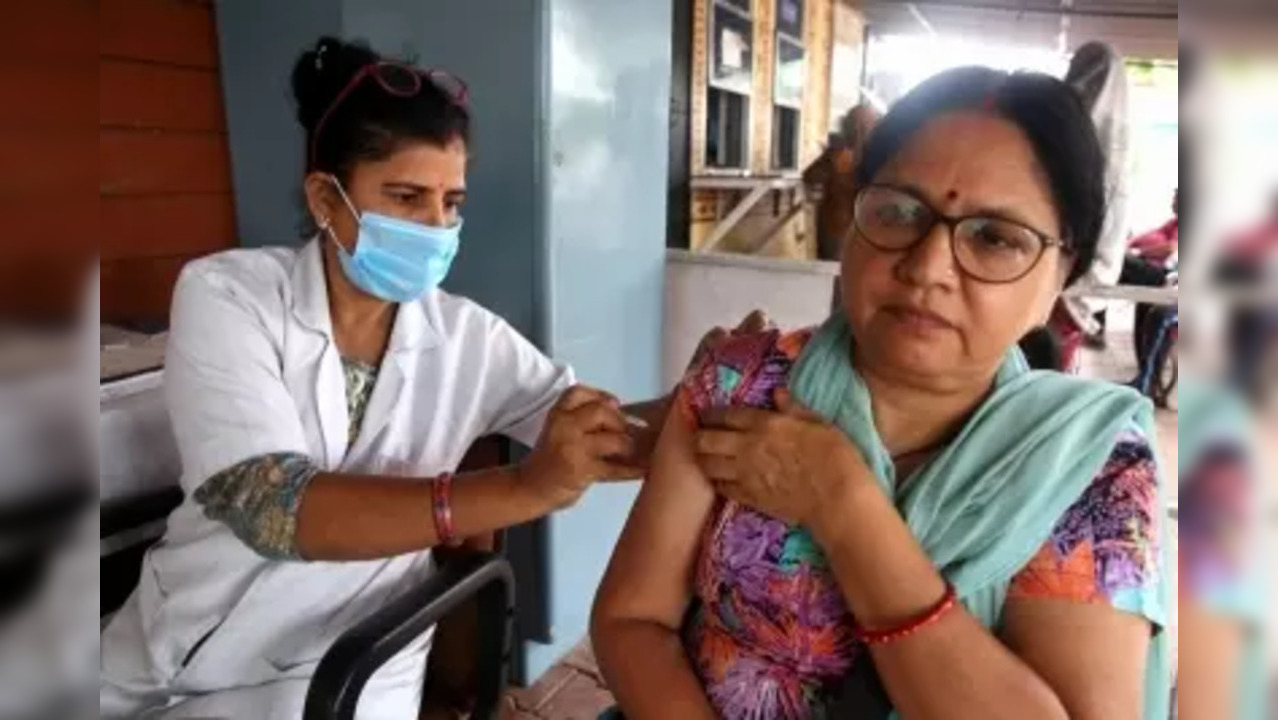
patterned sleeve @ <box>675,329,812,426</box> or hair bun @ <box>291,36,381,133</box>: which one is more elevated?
hair bun @ <box>291,36,381,133</box>

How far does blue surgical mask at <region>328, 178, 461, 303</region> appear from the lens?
4.64 feet

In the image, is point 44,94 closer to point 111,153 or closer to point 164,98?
point 111,153

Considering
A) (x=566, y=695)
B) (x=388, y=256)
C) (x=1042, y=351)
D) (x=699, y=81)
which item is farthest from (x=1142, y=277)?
(x=388, y=256)

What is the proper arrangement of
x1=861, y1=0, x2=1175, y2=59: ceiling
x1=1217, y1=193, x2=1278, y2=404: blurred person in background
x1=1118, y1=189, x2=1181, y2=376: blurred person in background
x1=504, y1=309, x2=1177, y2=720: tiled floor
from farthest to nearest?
x1=861, y1=0, x2=1175, y2=59: ceiling → x1=1118, y1=189, x2=1181, y2=376: blurred person in background → x1=504, y1=309, x2=1177, y2=720: tiled floor → x1=1217, y1=193, x2=1278, y2=404: blurred person in background

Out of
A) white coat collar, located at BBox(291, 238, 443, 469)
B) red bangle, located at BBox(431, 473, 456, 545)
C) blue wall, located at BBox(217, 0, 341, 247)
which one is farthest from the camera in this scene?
blue wall, located at BBox(217, 0, 341, 247)

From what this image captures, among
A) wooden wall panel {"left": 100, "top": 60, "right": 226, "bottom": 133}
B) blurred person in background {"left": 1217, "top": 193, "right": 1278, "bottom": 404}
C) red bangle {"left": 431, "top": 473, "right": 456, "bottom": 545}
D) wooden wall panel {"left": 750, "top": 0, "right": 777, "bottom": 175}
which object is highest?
wooden wall panel {"left": 750, "top": 0, "right": 777, "bottom": 175}

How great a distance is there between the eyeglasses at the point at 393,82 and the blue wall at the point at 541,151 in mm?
723

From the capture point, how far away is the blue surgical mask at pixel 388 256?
1415mm

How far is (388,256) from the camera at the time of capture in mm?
1422

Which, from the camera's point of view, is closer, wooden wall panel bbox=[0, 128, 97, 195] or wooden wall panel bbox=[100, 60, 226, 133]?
wooden wall panel bbox=[0, 128, 97, 195]

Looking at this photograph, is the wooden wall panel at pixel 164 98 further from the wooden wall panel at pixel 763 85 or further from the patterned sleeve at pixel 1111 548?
the wooden wall panel at pixel 763 85

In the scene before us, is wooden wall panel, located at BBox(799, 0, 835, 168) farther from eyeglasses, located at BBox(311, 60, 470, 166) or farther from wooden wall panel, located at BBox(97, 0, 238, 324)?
eyeglasses, located at BBox(311, 60, 470, 166)

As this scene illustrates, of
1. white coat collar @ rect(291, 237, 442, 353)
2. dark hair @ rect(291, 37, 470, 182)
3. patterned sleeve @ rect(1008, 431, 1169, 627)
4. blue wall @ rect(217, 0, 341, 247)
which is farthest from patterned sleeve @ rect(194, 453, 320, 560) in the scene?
blue wall @ rect(217, 0, 341, 247)

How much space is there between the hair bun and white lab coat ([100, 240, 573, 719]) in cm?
22
